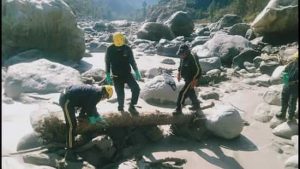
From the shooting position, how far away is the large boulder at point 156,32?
97.0 ft

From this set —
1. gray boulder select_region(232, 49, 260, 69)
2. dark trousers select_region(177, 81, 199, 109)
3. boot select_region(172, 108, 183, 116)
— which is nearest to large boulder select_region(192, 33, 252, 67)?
gray boulder select_region(232, 49, 260, 69)

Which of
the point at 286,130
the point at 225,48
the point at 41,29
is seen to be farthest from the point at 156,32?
the point at 286,130

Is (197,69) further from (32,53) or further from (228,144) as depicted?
(32,53)

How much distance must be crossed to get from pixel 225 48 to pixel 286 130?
397 inches

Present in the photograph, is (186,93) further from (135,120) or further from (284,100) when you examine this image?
(284,100)

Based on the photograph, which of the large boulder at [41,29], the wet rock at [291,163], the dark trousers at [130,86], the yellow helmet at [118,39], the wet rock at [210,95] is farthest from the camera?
the large boulder at [41,29]

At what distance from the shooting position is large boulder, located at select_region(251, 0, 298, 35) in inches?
772

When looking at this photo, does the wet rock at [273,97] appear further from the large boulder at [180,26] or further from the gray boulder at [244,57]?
the large boulder at [180,26]

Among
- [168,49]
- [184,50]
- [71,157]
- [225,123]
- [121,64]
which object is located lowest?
[168,49]

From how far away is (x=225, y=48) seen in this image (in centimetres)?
1905

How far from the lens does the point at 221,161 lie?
834 centimetres

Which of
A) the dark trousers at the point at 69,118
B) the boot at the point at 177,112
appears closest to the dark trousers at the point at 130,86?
the boot at the point at 177,112

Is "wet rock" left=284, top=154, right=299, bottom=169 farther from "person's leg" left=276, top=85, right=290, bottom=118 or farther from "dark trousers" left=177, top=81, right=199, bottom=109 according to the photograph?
"dark trousers" left=177, top=81, right=199, bottom=109

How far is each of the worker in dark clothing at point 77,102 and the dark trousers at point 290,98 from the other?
405cm
